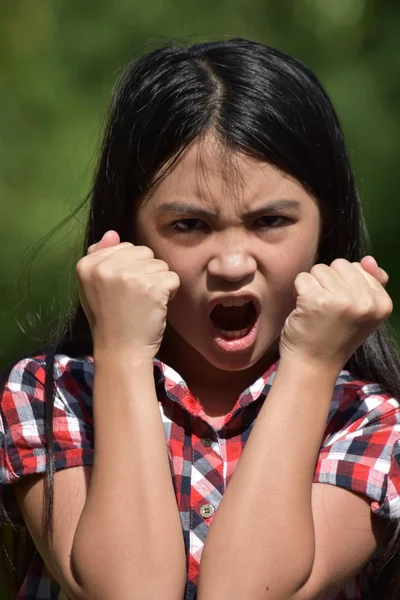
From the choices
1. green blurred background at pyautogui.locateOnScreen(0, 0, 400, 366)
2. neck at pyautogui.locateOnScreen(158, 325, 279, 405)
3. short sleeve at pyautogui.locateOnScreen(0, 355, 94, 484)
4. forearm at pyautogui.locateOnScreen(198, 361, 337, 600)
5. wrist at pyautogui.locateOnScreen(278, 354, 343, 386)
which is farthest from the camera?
green blurred background at pyautogui.locateOnScreen(0, 0, 400, 366)

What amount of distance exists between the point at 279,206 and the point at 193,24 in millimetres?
2497

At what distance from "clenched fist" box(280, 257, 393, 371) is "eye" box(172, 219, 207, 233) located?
24cm

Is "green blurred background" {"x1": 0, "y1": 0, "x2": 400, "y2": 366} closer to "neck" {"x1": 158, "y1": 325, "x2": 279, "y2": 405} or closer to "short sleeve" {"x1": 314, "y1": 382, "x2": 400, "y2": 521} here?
"neck" {"x1": 158, "y1": 325, "x2": 279, "y2": 405}

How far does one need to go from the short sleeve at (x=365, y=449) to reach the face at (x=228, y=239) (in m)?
0.23

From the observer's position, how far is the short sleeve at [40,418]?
7.78 feet

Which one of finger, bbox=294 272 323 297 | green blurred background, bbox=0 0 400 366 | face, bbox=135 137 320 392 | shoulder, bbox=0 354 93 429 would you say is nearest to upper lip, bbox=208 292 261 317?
face, bbox=135 137 320 392

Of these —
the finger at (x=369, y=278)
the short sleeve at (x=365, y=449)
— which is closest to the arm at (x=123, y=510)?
the short sleeve at (x=365, y=449)

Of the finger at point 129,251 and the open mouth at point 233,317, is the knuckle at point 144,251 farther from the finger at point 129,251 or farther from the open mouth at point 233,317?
the open mouth at point 233,317

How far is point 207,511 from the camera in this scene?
238 centimetres

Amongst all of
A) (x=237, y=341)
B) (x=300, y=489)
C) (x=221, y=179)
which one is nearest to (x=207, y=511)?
(x=300, y=489)

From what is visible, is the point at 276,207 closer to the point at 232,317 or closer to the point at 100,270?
the point at 232,317

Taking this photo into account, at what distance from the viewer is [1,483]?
2.41 m

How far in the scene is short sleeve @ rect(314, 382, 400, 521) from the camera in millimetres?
2311

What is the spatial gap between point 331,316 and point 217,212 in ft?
1.08
